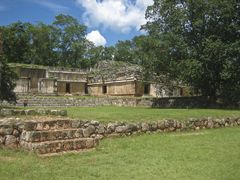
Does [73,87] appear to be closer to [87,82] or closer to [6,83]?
[87,82]

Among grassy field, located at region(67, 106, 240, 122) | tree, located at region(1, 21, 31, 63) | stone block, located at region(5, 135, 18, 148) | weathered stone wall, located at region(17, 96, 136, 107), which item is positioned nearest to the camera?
stone block, located at region(5, 135, 18, 148)

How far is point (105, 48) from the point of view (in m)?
74.2

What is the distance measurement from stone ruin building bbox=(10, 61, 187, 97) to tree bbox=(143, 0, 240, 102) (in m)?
7.43

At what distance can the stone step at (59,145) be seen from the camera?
361 inches

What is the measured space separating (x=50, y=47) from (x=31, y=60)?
5.07m

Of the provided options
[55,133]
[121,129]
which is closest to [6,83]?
[121,129]

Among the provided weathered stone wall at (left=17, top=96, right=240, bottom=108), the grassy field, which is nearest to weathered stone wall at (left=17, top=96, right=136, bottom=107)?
weathered stone wall at (left=17, top=96, right=240, bottom=108)

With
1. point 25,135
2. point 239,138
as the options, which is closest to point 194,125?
point 239,138

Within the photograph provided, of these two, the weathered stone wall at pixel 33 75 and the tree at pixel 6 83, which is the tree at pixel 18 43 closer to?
the weathered stone wall at pixel 33 75

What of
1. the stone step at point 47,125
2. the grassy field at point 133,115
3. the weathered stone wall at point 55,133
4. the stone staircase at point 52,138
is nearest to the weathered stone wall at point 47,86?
the grassy field at point 133,115

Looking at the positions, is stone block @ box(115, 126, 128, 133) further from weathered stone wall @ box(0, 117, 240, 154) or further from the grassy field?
the grassy field

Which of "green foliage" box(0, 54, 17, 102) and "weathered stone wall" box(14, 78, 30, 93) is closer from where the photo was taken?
"green foliage" box(0, 54, 17, 102)

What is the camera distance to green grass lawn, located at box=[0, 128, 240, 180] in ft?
24.5

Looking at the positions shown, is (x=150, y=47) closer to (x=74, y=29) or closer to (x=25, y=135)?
(x=25, y=135)
